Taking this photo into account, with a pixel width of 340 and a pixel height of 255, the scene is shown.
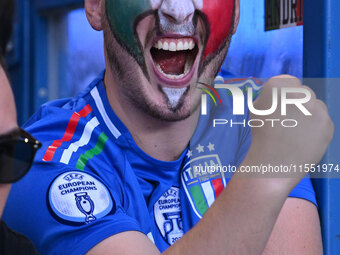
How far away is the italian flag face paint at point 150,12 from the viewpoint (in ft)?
3.96

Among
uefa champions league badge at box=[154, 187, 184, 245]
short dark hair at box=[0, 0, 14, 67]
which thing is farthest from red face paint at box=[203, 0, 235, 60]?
short dark hair at box=[0, 0, 14, 67]

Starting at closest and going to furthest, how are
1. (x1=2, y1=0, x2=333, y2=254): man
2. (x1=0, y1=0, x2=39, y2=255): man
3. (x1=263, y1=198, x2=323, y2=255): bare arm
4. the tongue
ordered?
(x1=0, y1=0, x2=39, y2=255): man < (x1=2, y1=0, x2=333, y2=254): man < (x1=263, y1=198, x2=323, y2=255): bare arm < the tongue

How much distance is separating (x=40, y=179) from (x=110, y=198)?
157mm

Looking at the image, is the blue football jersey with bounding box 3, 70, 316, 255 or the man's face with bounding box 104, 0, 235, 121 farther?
the man's face with bounding box 104, 0, 235, 121

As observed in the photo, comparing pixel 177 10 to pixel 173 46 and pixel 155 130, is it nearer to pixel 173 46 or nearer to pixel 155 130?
pixel 173 46

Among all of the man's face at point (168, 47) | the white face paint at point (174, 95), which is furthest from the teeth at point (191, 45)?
the white face paint at point (174, 95)

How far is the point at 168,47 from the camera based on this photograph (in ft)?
4.03

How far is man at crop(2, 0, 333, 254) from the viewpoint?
3.37 feet

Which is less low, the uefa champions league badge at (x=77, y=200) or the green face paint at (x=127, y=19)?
the green face paint at (x=127, y=19)

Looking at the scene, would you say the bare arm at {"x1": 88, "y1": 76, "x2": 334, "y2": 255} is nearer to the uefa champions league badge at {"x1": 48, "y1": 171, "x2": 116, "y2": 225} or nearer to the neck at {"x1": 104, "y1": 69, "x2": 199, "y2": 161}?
the uefa champions league badge at {"x1": 48, "y1": 171, "x2": 116, "y2": 225}

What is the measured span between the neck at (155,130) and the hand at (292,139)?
34 cm

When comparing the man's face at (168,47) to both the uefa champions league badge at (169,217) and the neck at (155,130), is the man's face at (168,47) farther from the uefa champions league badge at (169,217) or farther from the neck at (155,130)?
the uefa champions league badge at (169,217)

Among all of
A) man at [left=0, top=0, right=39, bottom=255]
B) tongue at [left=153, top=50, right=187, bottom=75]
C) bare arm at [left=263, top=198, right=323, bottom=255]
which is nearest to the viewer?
man at [left=0, top=0, right=39, bottom=255]

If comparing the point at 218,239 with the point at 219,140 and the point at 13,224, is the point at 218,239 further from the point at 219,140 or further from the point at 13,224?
the point at 13,224
